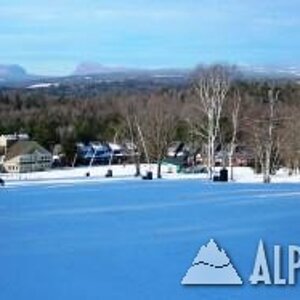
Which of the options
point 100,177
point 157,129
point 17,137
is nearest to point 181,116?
point 157,129

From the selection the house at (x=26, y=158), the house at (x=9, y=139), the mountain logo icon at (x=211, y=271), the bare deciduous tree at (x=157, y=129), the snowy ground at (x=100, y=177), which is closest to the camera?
the mountain logo icon at (x=211, y=271)

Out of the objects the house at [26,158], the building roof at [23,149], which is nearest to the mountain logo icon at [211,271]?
the house at [26,158]

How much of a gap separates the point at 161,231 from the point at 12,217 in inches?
92.3

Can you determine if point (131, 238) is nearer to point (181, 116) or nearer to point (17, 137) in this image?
point (181, 116)

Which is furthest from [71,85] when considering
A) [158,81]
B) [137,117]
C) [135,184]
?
[135,184]

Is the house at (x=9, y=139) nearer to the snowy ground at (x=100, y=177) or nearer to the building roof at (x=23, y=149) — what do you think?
the building roof at (x=23, y=149)

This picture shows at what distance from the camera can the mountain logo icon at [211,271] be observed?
223 inches

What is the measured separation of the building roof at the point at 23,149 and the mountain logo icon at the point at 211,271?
31.7 meters

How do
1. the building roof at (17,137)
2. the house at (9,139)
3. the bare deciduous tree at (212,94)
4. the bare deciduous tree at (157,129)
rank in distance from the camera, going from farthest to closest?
the building roof at (17,137), the house at (9,139), the bare deciduous tree at (157,129), the bare deciduous tree at (212,94)

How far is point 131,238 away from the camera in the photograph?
7566 mm

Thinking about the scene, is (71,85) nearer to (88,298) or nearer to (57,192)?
(57,192)

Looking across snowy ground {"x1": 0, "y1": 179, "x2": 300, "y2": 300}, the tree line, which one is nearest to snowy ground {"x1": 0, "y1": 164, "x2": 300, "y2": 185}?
the tree line

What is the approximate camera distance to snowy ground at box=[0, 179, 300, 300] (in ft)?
18.0

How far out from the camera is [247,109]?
3069 centimetres
